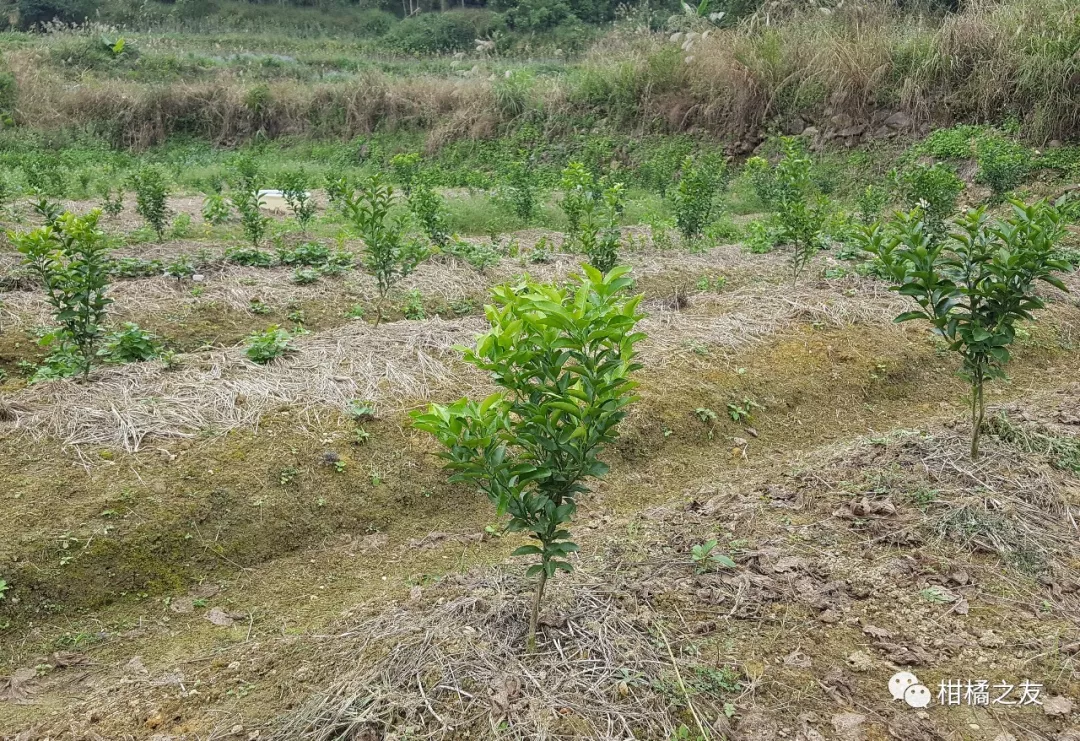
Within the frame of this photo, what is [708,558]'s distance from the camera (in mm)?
3186

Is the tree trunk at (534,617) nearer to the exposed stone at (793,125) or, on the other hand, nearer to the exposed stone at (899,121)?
the exposed stone at (899,121)

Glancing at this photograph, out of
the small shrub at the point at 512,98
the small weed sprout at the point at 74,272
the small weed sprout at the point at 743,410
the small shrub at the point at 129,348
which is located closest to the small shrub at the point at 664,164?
the small shrub at the point at 512,98

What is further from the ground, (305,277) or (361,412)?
(361,412)

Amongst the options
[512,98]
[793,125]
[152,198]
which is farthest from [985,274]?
[512,98]

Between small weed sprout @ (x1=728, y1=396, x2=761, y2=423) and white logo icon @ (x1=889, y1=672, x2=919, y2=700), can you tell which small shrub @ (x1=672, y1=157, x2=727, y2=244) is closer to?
small weed sprout @ (x1=728, y1=396, x2=761, y2=423)

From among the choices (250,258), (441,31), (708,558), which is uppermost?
(708,558)

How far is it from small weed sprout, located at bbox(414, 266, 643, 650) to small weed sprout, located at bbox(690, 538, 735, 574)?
92 cm

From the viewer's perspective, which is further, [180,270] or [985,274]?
[180,270]

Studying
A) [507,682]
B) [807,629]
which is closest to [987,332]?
[807,629]

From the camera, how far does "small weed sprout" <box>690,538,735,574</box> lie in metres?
3.11

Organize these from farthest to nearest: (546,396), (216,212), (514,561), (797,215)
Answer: (216,212), (797,215), (514,561), (546,396)

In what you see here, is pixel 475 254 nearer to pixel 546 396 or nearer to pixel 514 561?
pixel 514 561

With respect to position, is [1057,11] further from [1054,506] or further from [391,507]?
[391,507]

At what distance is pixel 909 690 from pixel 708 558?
0.88m
